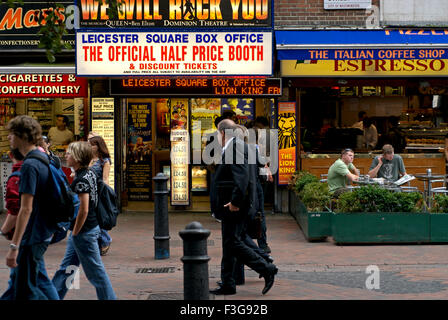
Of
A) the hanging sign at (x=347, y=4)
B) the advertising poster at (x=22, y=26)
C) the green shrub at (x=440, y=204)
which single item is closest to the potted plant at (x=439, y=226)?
the green shrub at (x=440, y=204)

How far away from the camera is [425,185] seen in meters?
14.3

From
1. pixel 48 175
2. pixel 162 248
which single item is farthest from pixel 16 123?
pixel 162 248

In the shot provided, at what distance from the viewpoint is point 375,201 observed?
36.7 feet

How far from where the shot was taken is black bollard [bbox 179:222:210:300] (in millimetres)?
6137

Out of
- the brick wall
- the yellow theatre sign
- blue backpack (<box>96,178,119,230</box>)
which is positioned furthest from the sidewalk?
the brick wall

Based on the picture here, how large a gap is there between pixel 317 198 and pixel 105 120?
5072mm

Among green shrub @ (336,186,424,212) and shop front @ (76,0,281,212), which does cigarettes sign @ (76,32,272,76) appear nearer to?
shop front @ (76,0,281,212)

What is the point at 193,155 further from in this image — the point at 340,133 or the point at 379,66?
the point at 379,66

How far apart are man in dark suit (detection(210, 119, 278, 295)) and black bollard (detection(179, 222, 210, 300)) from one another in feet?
5.49

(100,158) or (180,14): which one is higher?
(180,14)

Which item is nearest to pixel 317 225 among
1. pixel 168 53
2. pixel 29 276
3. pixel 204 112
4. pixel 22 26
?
pixel 168 53

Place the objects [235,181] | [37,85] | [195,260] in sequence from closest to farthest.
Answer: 1. [195,260]
2. [235,181]
3. [37,85]

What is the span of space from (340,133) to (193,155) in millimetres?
2995

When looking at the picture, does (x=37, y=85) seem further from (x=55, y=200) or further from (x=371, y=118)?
(x=55, y=200)
